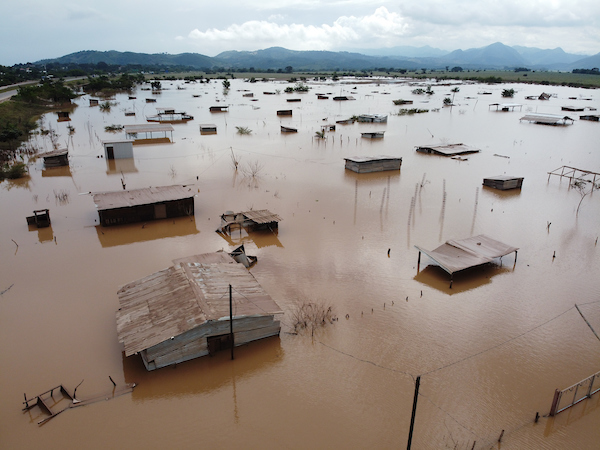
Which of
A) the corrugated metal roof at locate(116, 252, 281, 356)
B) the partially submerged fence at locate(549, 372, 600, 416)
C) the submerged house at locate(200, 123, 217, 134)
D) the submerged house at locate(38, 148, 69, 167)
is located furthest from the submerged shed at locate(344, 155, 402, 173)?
the submerged house at locate(38, 148, 69, 167)

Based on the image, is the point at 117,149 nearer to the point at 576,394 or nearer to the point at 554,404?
the point at 554,404

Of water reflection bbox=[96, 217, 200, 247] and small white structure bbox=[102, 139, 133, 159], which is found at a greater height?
small white structure bbox=[102, 139, 133, 159]

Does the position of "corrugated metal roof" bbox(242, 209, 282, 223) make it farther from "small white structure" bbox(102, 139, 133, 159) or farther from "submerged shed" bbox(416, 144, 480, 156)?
"submerged shed" bbox(416, 144, 480, 156)

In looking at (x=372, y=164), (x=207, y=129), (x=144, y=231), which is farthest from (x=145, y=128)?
(x=372, y=164)

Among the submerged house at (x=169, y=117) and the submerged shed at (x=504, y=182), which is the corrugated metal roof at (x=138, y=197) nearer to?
the submerged shed at (x=504, y=182)

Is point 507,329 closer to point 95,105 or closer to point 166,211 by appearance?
point 166,211
